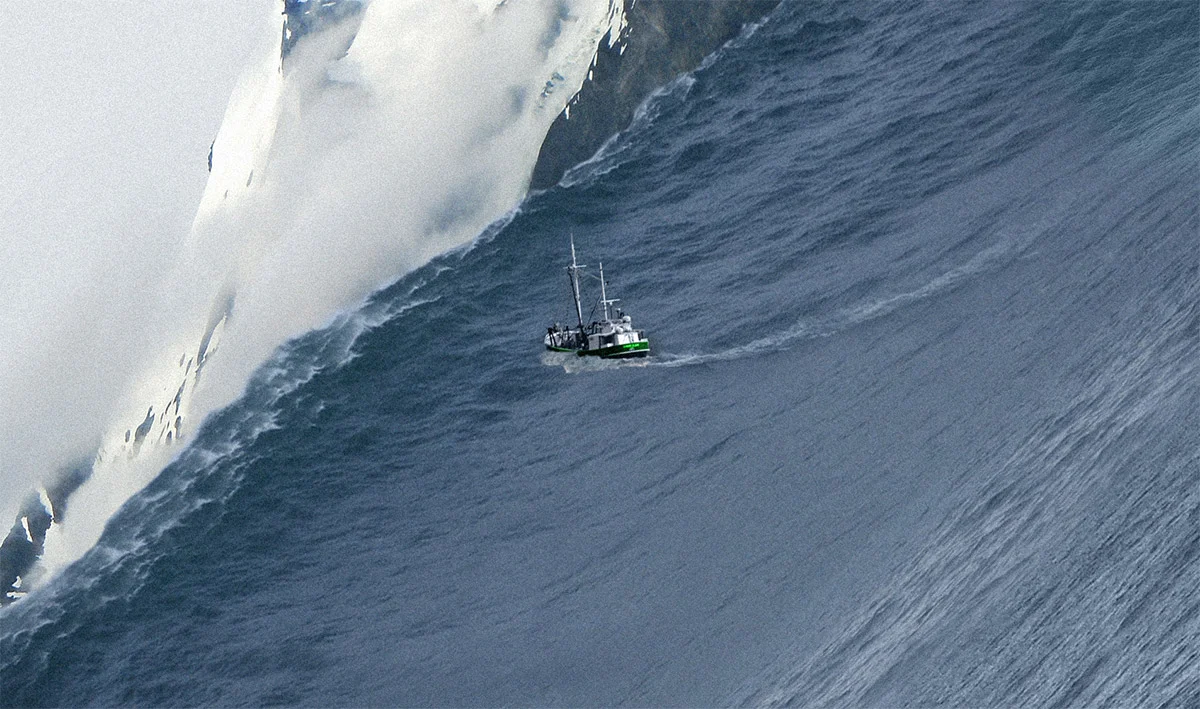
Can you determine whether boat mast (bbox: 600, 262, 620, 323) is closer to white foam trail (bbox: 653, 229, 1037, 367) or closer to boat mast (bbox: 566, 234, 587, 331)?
boat mast (bbox: 566, 234, 587, 331)

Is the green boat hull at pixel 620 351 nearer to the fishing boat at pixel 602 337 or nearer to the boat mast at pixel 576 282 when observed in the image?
the fishing boat at pixel 602 337

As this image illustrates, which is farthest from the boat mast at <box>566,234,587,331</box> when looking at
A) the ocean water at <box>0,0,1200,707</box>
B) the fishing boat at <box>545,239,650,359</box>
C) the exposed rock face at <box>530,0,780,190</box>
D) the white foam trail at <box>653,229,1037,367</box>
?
the exposed rock face at <box>530,0,780,190</box>

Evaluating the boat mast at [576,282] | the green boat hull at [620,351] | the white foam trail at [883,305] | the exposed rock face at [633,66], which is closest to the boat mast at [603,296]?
the boat mast at [576,282]

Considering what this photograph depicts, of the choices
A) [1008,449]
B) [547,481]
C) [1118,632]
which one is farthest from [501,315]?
[1118,632]

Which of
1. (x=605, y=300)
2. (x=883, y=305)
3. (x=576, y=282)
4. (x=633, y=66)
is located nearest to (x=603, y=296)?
(x=605, y=300)

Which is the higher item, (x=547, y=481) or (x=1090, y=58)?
(x=1090, y=58)

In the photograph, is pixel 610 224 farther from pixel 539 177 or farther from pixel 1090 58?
pixel 1090 58
